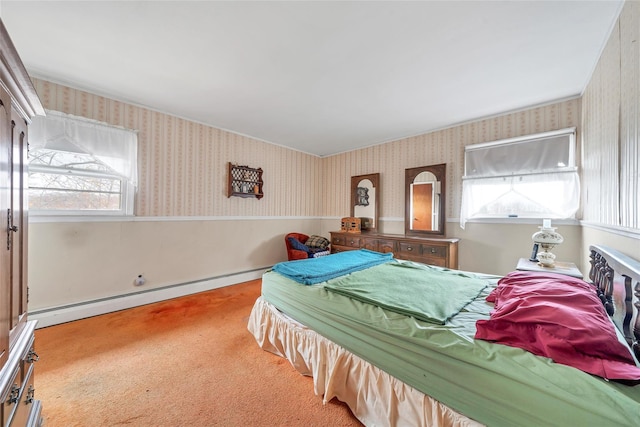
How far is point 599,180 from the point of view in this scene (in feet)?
6.46

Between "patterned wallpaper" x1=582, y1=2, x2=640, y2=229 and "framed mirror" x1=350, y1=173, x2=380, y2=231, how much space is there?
257 cm

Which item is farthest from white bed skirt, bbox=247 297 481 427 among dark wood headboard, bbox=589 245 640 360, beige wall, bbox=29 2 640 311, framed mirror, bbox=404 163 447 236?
framed mirror, bbox=404 163 447 236

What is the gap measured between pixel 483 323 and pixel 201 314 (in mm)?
2746

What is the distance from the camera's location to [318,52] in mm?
1948

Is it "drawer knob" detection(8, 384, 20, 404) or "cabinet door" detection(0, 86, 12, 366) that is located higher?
"cabinet door" detection(0, 86, 12, 366)

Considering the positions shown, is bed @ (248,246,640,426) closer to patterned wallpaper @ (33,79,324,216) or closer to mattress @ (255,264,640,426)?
mattress @ (255,264,640,426)

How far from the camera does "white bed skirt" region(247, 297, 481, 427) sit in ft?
3.60

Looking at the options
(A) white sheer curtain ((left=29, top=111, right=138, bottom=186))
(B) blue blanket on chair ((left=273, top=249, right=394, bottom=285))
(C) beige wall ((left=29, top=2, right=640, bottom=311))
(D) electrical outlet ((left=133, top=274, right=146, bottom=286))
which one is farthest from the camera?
(D) electrical outlet ((left=133, top=274, right=146, bottom=286))

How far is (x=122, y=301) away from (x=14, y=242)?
91.7 inches

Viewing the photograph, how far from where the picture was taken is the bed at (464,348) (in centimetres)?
80

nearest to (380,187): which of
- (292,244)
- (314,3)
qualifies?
(292,244)

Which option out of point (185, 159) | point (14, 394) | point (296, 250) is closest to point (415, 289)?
point (14, 394)

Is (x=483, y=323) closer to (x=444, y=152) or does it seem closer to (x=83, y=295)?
(x=444, y=152)

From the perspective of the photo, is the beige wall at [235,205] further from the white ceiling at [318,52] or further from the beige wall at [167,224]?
the white ceiling at [318,52]
